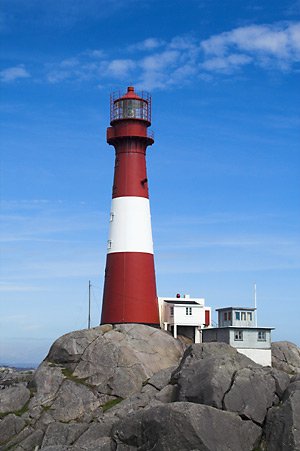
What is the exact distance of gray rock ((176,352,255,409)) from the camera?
36.1m

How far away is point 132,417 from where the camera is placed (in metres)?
35.3

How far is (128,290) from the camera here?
55594 mm

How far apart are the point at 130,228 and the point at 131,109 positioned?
1141cm

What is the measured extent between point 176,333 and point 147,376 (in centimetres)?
1207

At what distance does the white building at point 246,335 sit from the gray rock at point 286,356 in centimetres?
269

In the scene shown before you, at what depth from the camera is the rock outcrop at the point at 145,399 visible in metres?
33.5

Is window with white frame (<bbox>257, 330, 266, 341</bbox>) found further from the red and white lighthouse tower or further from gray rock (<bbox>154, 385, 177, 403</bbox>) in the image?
gray rock (<bbox>154, 385, 177, 403</bbox>)

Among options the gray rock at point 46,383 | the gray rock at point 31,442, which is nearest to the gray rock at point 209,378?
the gray rock at point 31,442

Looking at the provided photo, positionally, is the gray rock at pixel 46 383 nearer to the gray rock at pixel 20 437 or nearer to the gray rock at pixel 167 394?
the gray rock at pixel 20 437

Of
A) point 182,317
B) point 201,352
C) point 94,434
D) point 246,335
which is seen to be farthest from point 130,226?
point 94,434

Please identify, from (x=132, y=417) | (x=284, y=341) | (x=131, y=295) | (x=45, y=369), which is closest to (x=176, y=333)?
(x=131, y=295)

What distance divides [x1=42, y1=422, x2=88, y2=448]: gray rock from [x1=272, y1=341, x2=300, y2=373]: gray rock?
22.9 meters

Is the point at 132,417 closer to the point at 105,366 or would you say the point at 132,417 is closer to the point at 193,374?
the point at 193,374

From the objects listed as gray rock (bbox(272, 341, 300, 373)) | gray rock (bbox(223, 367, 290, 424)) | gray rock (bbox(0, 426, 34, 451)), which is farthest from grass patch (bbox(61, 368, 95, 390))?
gray rock (bbox(272, 341, 300, 373))
